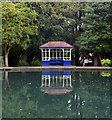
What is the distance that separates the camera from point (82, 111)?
18.1 feet

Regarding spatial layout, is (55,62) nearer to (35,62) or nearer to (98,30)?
(35,62)

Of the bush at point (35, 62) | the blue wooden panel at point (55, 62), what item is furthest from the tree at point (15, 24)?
the blue wooden panel at point (55, 62)

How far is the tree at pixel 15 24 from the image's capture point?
19.9 m

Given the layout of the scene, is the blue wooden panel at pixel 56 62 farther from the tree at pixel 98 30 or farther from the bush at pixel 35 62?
the tree at pixel 98 30

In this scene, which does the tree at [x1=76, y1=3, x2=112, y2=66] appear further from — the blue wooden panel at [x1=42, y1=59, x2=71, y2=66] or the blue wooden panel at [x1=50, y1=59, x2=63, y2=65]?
the blue wooden panel at [x1=50, y1=59, x2=63, y2=65]

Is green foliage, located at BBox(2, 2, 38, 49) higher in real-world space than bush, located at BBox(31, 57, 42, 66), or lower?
higher

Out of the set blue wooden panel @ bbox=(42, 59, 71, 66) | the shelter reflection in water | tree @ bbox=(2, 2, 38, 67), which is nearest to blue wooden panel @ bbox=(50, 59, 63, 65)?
blue wooden panel @ bbox=(42, 59, 71, 66)

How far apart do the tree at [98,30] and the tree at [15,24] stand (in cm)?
516

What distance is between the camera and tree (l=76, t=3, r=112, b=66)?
21359 mm

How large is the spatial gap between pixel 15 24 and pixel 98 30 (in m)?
7.92

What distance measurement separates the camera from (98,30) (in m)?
21.9

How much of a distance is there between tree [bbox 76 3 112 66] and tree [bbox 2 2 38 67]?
5.16 m

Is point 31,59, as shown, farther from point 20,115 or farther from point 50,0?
point 20,115

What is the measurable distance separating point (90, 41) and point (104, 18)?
2638 mm
